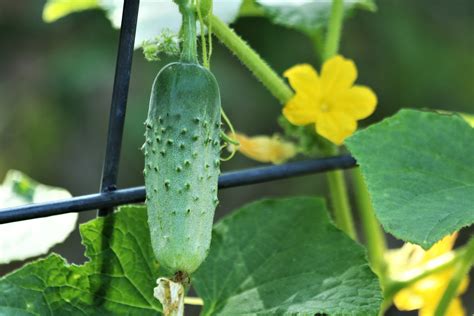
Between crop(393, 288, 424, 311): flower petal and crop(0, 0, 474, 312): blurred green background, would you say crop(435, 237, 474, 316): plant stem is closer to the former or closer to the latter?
crop(393, 288, 424, 311): flower petal

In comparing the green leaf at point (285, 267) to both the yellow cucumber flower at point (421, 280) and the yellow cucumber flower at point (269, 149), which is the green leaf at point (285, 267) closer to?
the yellow cucumber flower at point (269, 149)

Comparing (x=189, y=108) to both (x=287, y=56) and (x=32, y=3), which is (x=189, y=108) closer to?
(x=287, y=56)

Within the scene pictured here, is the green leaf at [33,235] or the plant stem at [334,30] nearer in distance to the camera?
the green leaf at [33,235]

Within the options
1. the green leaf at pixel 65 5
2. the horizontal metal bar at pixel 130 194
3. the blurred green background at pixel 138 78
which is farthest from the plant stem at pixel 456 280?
the blurred green background at pixel 138 78

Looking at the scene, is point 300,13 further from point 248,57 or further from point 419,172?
point 419,172

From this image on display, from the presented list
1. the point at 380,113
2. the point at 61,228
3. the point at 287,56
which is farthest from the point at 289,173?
the point at 380,113

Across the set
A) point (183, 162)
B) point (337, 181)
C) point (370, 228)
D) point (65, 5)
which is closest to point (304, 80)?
point (337, 181)
